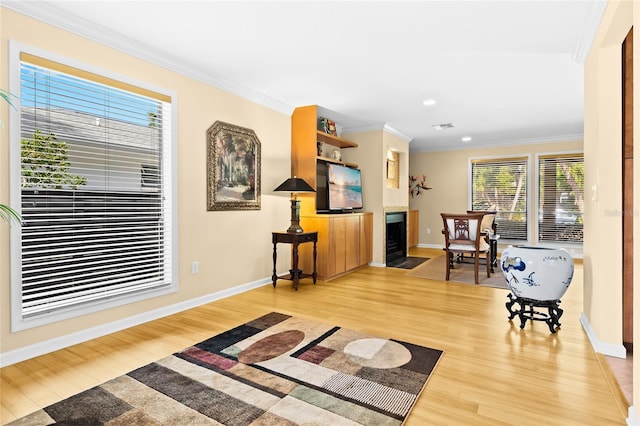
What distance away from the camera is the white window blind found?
242 cm

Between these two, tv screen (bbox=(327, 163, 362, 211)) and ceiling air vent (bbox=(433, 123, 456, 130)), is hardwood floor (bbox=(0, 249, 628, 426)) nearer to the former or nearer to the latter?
tv screen (bbox=(327, 163, 362, 211))

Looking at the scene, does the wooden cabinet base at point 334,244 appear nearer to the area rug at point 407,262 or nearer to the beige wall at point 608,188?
the area rug at point 407,262

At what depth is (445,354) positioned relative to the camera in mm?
2396

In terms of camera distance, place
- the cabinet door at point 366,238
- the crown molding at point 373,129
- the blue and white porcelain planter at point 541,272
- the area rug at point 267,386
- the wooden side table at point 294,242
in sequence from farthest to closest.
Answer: the crown molding at point 373,129 → the cabinet door at point 366,238 → the wooden side table at point 294,242 → the blue and white porcelain planter at point 541,272 → the area rug at point 267,386

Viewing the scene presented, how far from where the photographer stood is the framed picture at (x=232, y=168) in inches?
146

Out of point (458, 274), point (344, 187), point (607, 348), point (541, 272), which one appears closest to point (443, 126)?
point (344, 187)

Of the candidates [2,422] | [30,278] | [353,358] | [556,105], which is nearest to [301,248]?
[353,358]

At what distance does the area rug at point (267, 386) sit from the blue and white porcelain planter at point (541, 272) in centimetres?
103

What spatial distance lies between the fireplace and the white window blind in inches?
151

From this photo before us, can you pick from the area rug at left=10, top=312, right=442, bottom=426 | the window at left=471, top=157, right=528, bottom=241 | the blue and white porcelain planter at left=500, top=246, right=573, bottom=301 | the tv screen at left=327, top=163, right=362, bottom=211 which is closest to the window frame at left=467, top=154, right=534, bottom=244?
the window at left=471, top=157, right=528, bottom=241

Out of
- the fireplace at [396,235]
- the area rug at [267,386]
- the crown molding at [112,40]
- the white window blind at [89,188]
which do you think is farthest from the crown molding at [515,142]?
the white window blind at [89,188]

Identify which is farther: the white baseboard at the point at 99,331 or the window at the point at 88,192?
the window at the point at 88,192

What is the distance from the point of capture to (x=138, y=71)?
305 cm

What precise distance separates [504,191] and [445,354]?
6238 millimetres
